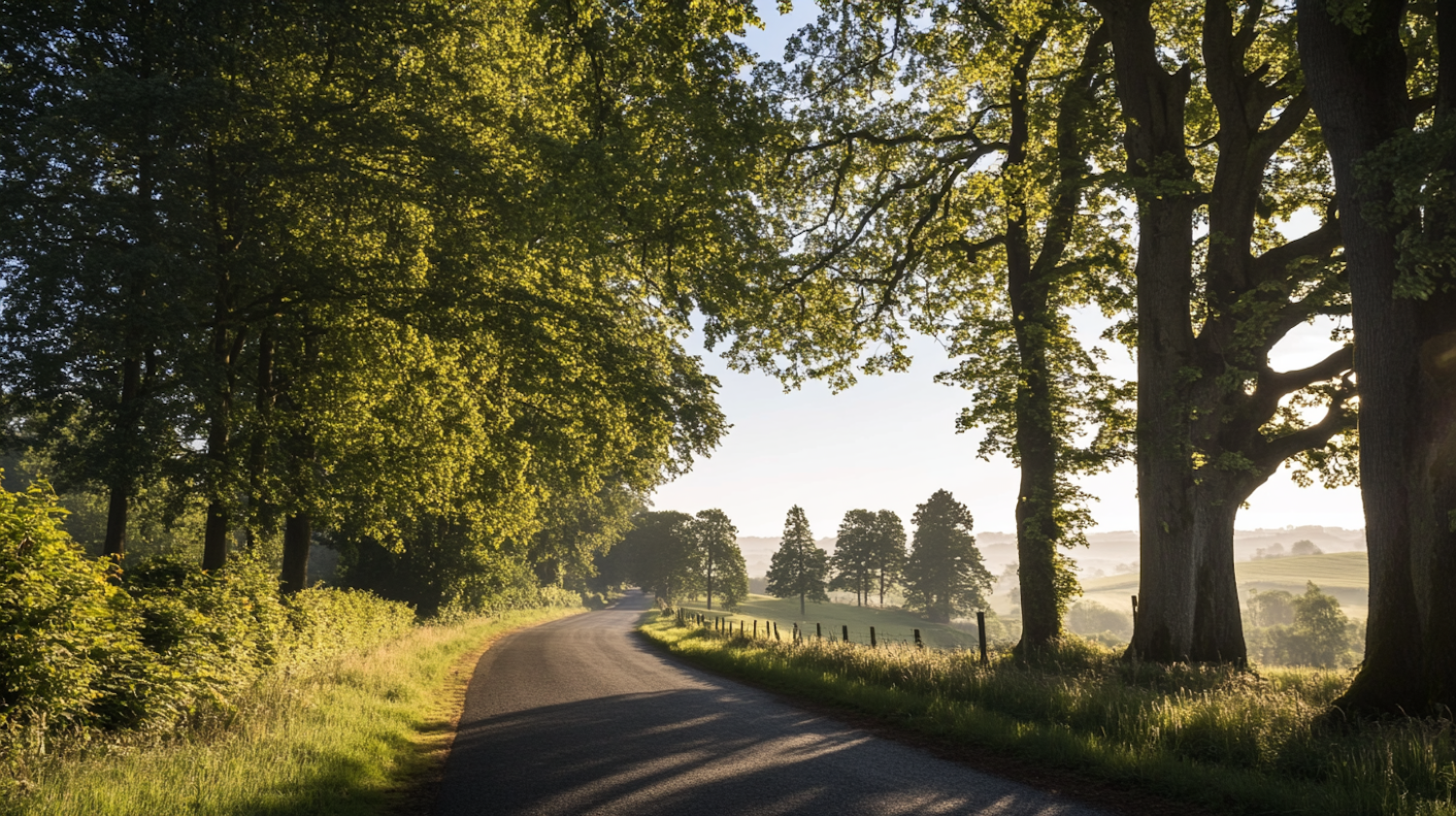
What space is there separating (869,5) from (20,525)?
54.6 ft

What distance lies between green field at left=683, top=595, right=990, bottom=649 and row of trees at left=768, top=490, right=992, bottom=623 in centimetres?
209

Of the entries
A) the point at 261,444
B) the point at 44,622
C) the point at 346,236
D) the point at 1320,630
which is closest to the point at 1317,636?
the point at 1320,630

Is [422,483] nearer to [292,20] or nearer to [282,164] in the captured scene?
[282,164]

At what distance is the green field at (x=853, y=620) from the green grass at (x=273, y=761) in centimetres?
5051

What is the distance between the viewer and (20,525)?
6.21 metres

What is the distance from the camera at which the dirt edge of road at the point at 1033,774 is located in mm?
6117

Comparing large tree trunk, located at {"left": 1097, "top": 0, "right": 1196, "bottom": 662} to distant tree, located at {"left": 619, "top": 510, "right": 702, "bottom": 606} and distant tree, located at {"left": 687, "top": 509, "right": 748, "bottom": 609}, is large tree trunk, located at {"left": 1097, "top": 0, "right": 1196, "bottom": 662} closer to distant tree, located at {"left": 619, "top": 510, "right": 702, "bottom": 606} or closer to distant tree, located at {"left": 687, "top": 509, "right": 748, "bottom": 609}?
distant tree, located at {"left": 687, "top": 509, "right": 748, "bottom": 609}

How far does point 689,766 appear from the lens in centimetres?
730

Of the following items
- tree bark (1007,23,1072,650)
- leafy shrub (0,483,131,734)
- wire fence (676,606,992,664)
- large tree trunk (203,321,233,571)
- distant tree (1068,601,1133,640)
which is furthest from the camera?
distant tree (1068,601,1133,640)

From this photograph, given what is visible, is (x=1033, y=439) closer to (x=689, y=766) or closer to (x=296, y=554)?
(x=689, y=766)

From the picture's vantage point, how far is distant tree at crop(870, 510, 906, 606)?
86.7 m

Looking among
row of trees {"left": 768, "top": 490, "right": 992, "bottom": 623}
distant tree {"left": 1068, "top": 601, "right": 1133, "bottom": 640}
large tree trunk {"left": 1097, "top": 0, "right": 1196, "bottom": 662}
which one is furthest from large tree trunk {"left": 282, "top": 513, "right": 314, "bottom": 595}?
distant tree {"left": 1068, "top": 601, "right": 1133, "bottom": 640}

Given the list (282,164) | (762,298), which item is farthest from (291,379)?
(762,298)

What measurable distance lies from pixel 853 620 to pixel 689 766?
71.8m
